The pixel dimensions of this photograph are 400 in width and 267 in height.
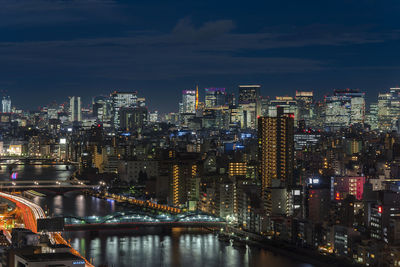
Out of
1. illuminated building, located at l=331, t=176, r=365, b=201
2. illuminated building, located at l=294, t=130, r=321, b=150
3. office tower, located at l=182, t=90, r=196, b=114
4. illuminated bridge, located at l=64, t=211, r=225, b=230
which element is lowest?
illuminated bridge, located at l=64, t=211, r=225, b=230

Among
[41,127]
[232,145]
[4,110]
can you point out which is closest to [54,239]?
[232,145]

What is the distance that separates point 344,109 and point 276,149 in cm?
3124

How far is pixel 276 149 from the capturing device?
1964 centimetres

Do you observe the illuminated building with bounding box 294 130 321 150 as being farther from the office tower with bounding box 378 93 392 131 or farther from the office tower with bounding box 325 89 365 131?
the office tower with bounding box 325 89 365 131

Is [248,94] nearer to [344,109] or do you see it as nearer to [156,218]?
[344,109]

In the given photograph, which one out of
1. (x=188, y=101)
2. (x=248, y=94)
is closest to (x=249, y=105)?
(x=248, y=94)

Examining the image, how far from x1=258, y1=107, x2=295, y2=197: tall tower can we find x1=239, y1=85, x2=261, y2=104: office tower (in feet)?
111

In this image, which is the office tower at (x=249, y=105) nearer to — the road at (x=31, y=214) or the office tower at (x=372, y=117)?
the office tower at (x=372, y=117)

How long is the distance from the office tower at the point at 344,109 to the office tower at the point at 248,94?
505 centimetres

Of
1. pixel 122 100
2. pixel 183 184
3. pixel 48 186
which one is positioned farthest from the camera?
pixel 122 100

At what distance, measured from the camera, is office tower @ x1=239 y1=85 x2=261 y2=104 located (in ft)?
178

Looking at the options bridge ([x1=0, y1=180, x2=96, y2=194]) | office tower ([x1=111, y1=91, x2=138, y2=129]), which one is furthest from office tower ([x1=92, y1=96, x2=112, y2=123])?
bridge ([x1=0, y1=180, x2=96, y2=194])

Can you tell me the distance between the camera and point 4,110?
72.0 m

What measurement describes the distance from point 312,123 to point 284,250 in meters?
36.6
